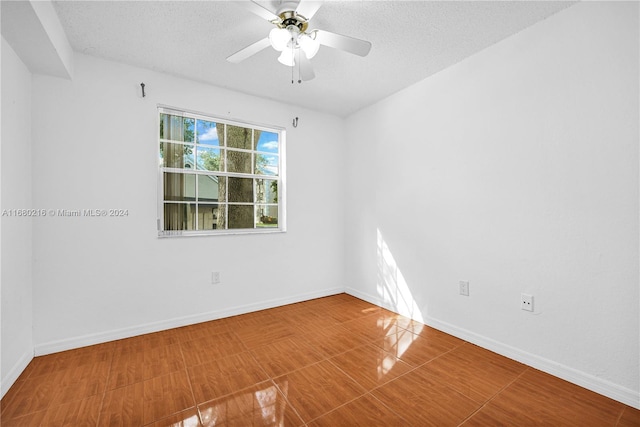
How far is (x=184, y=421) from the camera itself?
1547 millimetres

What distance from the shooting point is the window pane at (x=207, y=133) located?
304 cm

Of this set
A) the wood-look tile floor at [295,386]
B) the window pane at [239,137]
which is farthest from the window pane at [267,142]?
the wood-look tile floor at [295,386]

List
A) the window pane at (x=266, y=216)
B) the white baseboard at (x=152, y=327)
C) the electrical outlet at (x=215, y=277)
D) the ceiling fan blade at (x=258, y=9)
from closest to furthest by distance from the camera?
the ceiling fan blade at (x=258, y=9) → the white baseboard at (x=152, y=327) → the electrical outlet at (x=215, y=277) → the window pane at (x=266, y=216)

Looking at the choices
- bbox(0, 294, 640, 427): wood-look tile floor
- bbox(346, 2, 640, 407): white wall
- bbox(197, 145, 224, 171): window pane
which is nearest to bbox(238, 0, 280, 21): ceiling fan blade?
bbox(197, 145, 224, 171): window pane

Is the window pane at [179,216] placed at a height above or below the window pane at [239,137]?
below

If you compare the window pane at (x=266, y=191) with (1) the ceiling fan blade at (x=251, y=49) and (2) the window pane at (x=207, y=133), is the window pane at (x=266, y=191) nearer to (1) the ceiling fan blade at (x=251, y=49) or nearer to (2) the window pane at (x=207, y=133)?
(2) the window pane at (x=207, y=133)

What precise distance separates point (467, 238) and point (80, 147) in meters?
3.43

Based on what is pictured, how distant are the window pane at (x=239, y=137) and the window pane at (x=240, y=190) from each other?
1.27ft

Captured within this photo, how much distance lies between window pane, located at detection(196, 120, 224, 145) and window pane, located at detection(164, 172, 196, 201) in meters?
0.41

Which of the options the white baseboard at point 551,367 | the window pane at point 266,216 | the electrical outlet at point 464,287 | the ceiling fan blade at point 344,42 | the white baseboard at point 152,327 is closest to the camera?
the white baseboard at point 551,367

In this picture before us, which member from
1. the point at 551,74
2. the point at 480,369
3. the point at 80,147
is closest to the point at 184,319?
the point at 80,147

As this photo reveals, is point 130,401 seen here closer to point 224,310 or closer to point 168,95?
point 224,310

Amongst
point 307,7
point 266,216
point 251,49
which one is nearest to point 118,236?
point 266,216

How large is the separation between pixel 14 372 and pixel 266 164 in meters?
2.68
